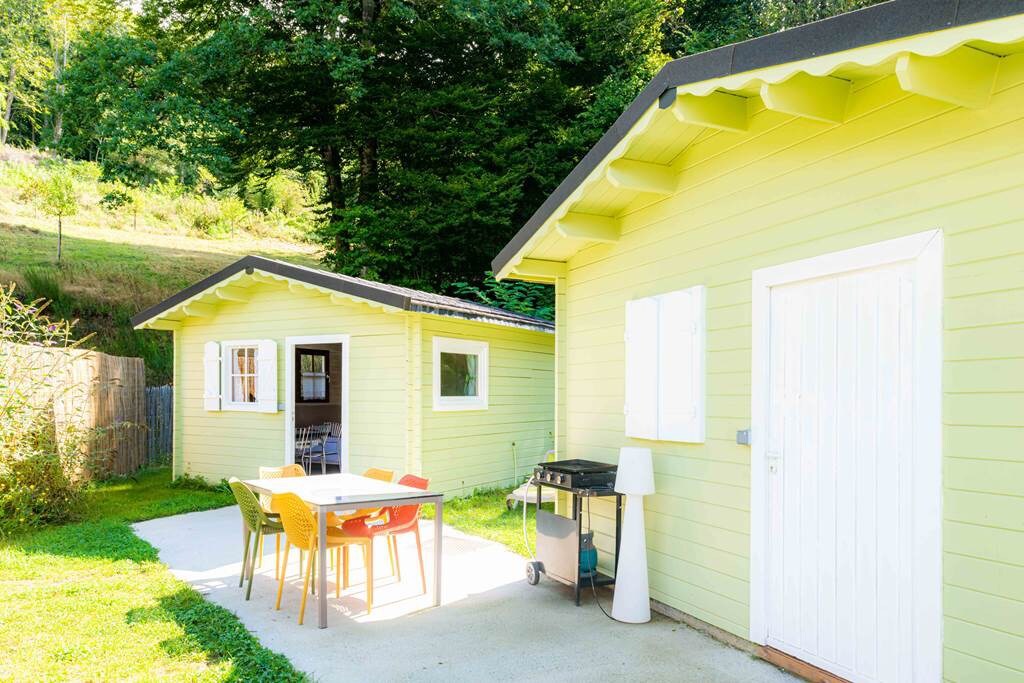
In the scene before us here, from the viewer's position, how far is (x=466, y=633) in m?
4.23

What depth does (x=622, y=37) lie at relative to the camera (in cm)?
1524

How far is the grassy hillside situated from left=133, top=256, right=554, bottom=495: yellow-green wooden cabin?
4374mm

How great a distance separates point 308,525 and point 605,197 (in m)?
2.89

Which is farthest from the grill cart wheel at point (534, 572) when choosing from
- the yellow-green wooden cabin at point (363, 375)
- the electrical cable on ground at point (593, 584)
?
the yellow-green wooden cabin at point (363, 375)

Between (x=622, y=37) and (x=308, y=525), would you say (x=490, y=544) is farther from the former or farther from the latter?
(x=622, y=37)

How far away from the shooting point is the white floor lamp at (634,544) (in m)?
4.36

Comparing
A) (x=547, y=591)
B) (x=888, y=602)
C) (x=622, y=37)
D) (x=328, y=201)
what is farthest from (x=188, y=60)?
(x=888, y=602)

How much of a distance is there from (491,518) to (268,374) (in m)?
3.55

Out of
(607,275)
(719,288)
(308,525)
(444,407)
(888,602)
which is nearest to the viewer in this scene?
(888,602)

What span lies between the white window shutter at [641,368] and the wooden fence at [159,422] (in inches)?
342

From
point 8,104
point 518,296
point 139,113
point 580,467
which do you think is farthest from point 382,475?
point 8,104

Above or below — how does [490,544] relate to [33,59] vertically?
below

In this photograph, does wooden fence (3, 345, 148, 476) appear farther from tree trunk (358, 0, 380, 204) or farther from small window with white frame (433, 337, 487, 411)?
tree trunk (358, 0, 380, 204)

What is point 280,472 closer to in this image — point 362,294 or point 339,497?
point 339,497
